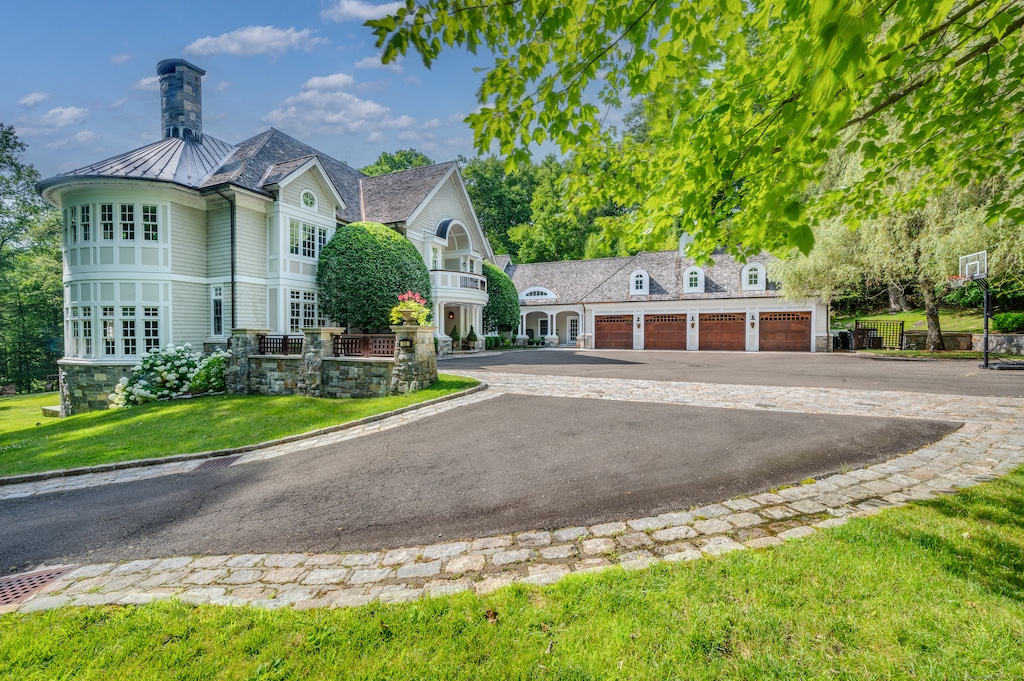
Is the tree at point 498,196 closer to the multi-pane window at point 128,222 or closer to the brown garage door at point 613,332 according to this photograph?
the brown garage door at point 613,332

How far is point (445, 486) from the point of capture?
15.8ft

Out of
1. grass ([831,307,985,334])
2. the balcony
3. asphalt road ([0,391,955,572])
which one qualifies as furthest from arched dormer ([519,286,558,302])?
asphalt road ([0,391,955,572])

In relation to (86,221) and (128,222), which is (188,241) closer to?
(128,222)

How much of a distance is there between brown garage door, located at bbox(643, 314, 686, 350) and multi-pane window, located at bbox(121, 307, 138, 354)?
84.7ft

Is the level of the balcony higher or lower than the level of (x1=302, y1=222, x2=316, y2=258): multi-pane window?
lower

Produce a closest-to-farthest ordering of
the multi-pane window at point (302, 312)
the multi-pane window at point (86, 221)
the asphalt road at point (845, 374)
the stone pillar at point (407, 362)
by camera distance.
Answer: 1. the asphalt road at point (845, 374)
2. the stone pillar at point (407, 362)
3. the multi-pane window at point (86, 221)
4. the multi-pane window at point (302, 312)

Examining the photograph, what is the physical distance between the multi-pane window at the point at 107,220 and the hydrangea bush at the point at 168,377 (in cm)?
437

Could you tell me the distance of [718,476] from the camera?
4.72 meters

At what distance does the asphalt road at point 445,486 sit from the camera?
153 inches

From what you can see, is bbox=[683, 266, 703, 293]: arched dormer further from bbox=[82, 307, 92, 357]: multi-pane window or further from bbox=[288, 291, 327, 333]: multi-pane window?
bbox=[82, 307, 92, 357]: multi-pane window

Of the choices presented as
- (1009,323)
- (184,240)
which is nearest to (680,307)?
(1009,323)

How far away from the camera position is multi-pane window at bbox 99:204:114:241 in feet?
46.3

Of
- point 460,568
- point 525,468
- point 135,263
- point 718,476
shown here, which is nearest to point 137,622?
point 460,568

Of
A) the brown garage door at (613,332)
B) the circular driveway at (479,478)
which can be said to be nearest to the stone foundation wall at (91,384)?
the circular driveway at (479,478)
